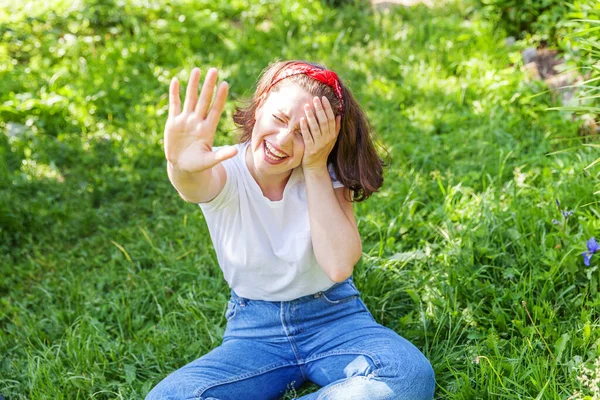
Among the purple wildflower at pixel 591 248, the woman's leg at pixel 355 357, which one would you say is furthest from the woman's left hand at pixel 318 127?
the purple wildflower at pixel 591 248

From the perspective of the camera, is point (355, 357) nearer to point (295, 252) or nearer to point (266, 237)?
point (295, 252)

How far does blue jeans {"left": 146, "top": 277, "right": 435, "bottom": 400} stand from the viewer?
208cm

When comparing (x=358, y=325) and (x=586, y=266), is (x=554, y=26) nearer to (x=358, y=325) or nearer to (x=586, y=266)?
(x=586, y=266)

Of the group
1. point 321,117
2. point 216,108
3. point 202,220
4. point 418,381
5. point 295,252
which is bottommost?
point 202,220

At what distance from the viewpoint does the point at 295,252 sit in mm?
2254

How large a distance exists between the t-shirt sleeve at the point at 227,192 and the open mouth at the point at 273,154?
17 cm

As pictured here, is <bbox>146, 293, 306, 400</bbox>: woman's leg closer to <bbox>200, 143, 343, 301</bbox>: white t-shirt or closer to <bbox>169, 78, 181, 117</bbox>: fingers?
<bbox>200, 143, 343, 301</bbox>: white t-shirt

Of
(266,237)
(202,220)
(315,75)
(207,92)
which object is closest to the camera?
(207,92)

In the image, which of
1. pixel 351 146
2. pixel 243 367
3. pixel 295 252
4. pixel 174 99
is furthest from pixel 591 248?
pixel 174 99

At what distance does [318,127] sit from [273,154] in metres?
0.17

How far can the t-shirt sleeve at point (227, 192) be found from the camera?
2195 mm

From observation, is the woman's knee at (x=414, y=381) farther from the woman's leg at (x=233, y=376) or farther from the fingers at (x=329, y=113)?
the fingers at (x=329, y=113)

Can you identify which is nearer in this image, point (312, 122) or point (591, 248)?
point (312, 122)

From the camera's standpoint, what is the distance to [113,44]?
522 centimetres
